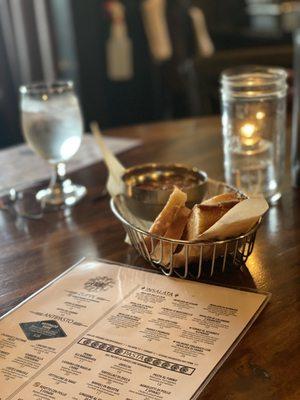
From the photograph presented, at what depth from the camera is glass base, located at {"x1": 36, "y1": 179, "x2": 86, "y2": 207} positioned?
98 centimetres

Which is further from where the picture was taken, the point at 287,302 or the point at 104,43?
the point at 104,43

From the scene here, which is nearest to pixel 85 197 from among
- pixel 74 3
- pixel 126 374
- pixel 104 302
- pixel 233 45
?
pixel 104 302

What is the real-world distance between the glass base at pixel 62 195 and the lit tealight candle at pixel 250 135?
0.31m

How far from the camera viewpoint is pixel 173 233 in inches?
26.5

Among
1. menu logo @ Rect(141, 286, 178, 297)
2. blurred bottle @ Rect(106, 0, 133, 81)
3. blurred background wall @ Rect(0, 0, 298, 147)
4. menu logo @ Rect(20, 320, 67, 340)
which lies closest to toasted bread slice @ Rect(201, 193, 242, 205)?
menu logo @ Rect(141, 286, 178, 297)

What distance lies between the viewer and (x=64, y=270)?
0.73 meters

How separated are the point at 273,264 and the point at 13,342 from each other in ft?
1.10

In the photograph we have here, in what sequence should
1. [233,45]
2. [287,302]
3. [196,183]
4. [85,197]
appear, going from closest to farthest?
[287,302] < [196,183] < [85,197] < [233,45]

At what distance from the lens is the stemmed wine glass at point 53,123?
0.98 meters

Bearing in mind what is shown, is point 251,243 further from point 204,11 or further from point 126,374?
point 204,11

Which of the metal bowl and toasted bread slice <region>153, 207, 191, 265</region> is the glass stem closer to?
the metal bowl

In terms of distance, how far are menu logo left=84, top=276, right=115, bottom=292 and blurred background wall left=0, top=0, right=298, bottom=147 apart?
220 centimetres

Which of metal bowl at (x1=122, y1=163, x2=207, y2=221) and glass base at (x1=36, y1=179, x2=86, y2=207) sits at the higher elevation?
metal bowl at (x1=122, y1=163, x2=207, y2=221)

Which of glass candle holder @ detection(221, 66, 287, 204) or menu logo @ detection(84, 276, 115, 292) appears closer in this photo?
menu logo @ detection(84, 276, 115, 292)
